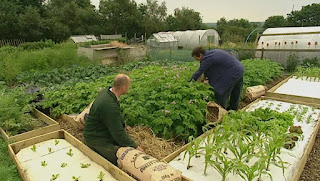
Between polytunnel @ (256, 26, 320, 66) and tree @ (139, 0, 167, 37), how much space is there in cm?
2258

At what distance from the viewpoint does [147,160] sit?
8.89 feet

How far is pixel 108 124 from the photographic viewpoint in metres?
3.04

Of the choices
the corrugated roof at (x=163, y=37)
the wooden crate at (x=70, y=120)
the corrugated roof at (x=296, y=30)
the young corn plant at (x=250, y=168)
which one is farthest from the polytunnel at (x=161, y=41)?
the young corn plant at (x=250, y=168)

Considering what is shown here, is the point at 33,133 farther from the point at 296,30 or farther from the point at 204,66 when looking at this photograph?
the point at 296,30

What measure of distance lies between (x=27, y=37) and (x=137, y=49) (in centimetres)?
1915

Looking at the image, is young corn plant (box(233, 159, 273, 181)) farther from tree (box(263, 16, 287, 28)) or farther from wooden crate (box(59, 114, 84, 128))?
tree (box(263, 16, 287, 28))

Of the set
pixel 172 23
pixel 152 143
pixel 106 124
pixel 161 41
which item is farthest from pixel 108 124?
pixel 172 23

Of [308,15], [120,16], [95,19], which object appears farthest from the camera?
[308,15]

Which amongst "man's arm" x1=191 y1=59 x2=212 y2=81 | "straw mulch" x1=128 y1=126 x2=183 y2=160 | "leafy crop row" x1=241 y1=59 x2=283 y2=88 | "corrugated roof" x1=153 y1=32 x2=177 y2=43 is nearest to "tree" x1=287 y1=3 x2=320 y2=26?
"corrugated roof" x1=153 y1=32 x2=177 y2=43

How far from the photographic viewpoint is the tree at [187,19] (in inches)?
1503

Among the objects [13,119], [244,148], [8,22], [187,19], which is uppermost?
[187,19]

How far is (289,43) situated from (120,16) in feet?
79.8

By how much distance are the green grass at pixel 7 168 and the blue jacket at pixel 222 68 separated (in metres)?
3.65

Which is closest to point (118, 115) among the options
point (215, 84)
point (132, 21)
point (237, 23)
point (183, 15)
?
Result: point (215, 84)
